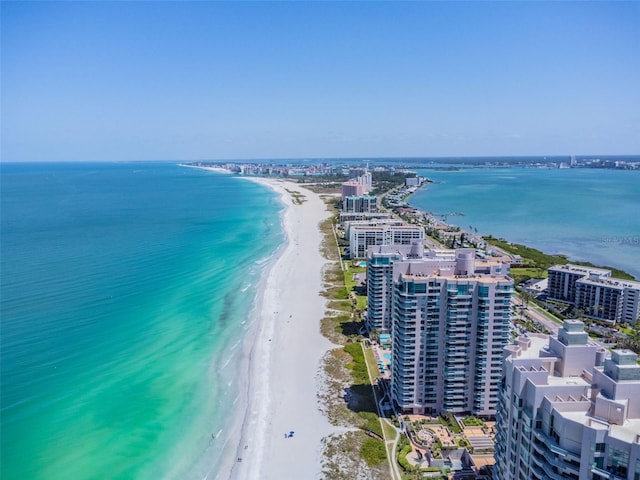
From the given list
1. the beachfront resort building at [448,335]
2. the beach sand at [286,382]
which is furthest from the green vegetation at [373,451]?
the beachfront resort building at [448,335]

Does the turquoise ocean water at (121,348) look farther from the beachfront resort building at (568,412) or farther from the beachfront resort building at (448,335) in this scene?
the beachfront resort building at (568,412)

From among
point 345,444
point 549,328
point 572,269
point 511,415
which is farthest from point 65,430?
point 572,269

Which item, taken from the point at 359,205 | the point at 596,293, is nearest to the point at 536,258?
the point at 596,293

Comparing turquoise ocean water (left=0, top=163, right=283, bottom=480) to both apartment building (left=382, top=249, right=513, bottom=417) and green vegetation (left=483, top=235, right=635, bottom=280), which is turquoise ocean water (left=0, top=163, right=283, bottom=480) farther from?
A: green vegetation (left=483, top=235, right=635, bottom=280)

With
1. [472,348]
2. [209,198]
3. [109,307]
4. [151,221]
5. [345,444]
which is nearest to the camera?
[345,444]

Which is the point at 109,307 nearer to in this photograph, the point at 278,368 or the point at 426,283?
the point at 278,368

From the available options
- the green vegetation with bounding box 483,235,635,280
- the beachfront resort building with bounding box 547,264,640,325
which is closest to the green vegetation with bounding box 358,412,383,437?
the beachfront resort building with bounding box 547,264,640,325
